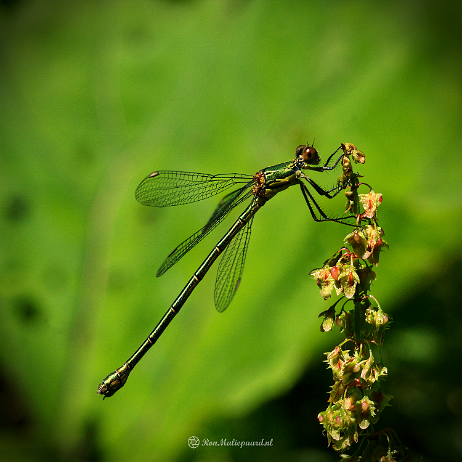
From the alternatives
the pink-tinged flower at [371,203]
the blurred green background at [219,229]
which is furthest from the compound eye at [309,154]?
the pink-tinged flower at [371,203]

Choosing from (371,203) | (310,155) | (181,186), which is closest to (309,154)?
(310,155)

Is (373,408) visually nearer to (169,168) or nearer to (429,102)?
(429,102)

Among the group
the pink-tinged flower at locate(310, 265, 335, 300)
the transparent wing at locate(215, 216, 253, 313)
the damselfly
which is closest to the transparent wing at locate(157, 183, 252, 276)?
the damselfly

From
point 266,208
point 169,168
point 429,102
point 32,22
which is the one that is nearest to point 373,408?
point 266,208

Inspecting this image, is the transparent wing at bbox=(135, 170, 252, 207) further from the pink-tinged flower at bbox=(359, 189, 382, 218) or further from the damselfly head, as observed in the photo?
the pink-tinged flower at bbox=(359, 189, 382, 218)

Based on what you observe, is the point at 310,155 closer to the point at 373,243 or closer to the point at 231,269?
the point at 231,269

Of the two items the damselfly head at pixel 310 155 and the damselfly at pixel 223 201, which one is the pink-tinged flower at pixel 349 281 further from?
the damselfly head at pixel 310 155
